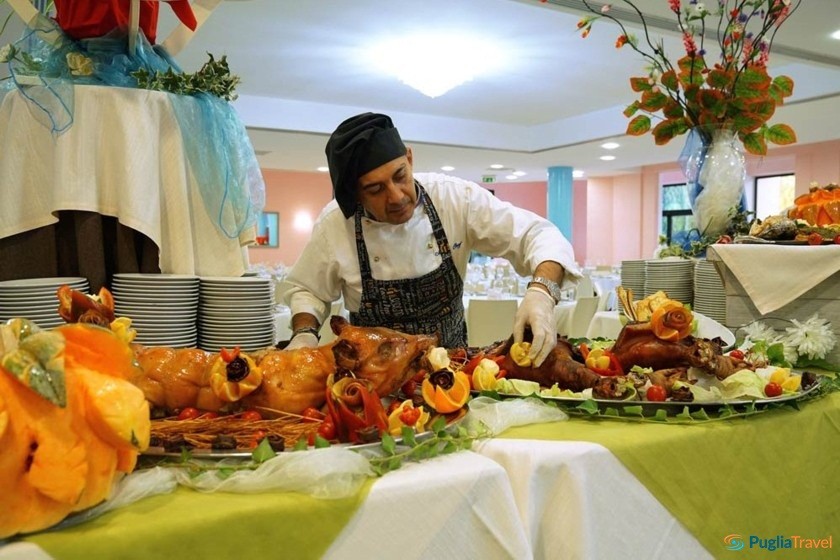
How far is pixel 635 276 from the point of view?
2.65 metres

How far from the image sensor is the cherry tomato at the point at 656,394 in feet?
3.85

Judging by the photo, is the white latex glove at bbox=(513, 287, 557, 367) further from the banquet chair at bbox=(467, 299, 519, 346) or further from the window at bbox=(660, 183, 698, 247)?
the window at bbox=(660, 183, 698, 247)

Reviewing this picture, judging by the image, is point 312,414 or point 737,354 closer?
point 312,414

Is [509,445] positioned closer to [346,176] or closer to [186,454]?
[186,454]

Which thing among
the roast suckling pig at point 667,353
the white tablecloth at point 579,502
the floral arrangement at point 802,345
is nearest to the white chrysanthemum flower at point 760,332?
the floral arrangement at point 802,345

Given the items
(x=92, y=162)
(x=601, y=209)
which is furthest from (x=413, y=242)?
(x=601, y=209)

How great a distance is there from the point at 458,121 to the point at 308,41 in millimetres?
3724

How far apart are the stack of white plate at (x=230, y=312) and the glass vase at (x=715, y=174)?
152 centimetres

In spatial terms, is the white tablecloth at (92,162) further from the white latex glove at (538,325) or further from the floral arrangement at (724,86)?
the floral arrangement at (724,86)

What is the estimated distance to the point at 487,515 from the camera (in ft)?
2.93

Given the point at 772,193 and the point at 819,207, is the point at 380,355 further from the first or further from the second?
the point at 772,193

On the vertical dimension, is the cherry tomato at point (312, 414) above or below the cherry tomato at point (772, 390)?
above

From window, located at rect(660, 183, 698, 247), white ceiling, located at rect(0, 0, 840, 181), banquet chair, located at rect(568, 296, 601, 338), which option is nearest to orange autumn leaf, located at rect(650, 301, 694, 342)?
white ceiling, located at rect(0, 0, 840, 181)

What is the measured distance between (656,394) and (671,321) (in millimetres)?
216
